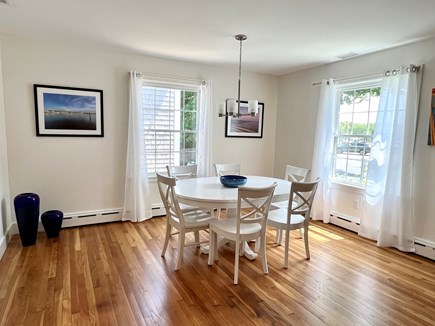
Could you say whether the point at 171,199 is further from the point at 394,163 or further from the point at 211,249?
the point at 394,163

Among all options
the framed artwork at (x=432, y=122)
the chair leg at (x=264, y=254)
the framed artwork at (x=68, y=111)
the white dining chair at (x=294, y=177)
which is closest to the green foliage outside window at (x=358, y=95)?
the framed artwork at (x=432, y=122)

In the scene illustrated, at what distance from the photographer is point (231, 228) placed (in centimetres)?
254

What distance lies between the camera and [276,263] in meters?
2.84

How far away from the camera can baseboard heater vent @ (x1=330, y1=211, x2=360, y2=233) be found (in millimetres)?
3824

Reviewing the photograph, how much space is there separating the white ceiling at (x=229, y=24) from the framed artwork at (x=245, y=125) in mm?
1271

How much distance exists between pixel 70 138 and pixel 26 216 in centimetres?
111

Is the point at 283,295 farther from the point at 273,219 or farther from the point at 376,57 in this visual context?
the point at 376,57

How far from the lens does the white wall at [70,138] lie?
10.8ft

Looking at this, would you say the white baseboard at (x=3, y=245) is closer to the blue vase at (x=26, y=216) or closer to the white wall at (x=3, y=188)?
the white wall at (x=3, y=188)

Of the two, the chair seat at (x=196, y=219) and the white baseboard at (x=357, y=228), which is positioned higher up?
the chair seat at (x=196, y=219)

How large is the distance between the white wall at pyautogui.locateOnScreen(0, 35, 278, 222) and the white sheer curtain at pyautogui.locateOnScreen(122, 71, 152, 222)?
0.47ft

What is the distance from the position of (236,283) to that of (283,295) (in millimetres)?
418

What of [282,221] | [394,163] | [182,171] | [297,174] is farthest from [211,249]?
[394,163]

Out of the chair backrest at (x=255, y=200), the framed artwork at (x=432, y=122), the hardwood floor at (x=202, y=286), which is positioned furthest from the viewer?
the framed artwork at (x=432, y=122)
